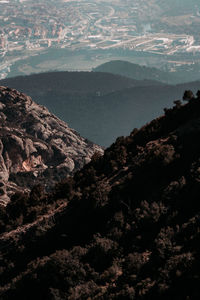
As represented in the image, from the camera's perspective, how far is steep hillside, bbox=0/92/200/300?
62.9 feet

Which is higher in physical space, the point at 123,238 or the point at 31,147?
the point at 123,238

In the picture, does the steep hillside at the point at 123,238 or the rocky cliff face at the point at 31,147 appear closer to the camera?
the steep hillside at the point at 123,238

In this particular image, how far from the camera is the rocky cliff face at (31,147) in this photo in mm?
72500

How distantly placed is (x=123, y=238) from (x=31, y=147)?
57.6 metres

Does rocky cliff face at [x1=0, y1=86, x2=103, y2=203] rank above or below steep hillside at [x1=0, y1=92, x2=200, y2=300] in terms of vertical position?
below

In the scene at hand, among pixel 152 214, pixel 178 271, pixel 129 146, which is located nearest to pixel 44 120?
pixel 129 146

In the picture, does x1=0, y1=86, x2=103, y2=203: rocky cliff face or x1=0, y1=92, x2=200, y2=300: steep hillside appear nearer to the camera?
x1=0, y1=92, x2=200, y2=300: steep hillside

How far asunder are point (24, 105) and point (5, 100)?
16.0 feet

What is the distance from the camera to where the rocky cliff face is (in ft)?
238

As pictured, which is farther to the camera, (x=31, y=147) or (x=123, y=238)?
(x=31, y=147)

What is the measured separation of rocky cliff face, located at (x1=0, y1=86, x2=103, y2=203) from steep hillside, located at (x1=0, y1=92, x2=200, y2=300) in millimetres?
31302

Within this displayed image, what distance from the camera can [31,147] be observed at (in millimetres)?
78688

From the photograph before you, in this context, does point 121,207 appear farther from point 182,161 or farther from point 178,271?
point 178,271

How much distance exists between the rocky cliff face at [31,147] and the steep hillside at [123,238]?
103 feet
